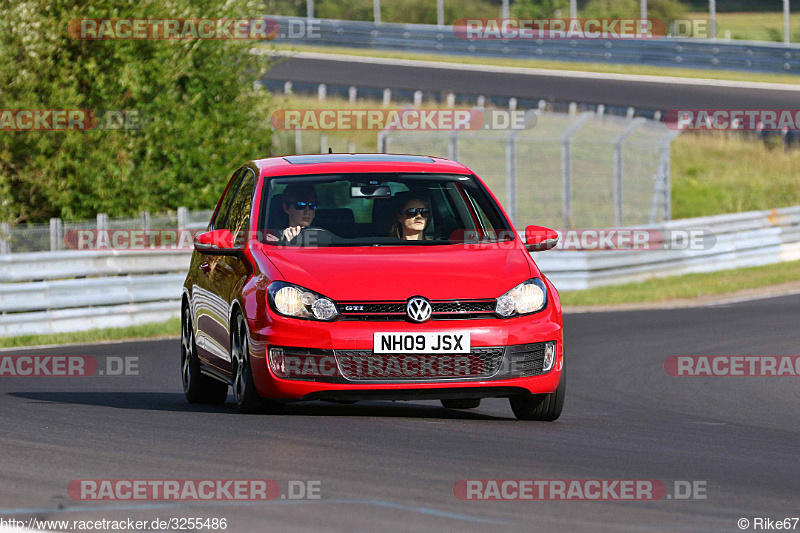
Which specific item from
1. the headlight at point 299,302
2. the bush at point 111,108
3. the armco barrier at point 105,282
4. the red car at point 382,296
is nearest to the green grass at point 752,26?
the bush at point 111,108

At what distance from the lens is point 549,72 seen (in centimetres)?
4772

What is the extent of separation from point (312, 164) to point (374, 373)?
2.00m

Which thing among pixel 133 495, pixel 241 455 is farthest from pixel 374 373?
pixel 133 495

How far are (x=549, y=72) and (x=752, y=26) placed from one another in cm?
1184

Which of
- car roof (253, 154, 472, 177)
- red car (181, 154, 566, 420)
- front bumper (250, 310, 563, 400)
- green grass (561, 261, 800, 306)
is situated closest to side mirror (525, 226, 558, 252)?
red car (181, 154, 566, 420)

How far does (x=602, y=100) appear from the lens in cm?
4178

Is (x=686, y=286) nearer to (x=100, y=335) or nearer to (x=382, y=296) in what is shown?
(x=100, y=335)

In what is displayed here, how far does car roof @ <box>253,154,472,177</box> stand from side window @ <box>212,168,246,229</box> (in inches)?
19.5

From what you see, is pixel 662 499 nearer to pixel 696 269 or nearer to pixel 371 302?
pixel 371 302

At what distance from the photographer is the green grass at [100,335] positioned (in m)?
17.3

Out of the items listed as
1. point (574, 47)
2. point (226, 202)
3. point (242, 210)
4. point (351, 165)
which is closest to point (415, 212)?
point (351, 165)

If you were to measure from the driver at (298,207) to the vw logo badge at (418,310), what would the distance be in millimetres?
1298

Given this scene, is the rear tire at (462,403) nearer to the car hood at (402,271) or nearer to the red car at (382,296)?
the red car at (382,296)

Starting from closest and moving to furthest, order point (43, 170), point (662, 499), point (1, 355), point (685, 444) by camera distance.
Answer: point (662, 499), point (685, 444), point (1, 355), point (43, 170)
